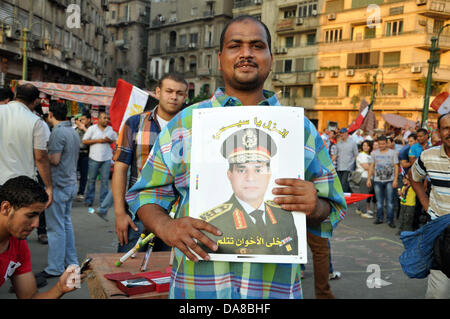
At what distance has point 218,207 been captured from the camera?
1.45 m

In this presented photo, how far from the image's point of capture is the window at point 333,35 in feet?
132

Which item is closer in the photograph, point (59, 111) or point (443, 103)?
point (59, 111)

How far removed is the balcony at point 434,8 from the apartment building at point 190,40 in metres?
22.5

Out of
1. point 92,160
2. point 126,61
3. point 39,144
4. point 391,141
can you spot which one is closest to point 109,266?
point 39,144

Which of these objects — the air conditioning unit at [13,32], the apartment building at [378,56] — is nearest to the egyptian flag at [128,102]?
the air conditioning unit at [13,32]

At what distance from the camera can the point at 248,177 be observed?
146 cm

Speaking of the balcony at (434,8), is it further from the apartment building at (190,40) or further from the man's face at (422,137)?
the man's face at (422,137)

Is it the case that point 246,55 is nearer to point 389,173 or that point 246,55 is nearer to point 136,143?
point 136,143

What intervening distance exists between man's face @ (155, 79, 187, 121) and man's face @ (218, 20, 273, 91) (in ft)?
6.75

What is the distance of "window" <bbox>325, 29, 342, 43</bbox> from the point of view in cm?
4028

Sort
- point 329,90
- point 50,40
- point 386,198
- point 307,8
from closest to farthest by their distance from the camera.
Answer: point 386,198
point 50,40
point 329,90
point 307,8

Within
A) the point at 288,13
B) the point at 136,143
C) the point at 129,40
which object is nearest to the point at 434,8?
the point at 288,13

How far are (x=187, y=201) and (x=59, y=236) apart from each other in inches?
155
